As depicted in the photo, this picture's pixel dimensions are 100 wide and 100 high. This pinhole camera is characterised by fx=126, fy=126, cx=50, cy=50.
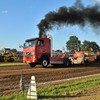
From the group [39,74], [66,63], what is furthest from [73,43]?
[39,74]

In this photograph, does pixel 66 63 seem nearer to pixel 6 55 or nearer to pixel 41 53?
pixel 41 53

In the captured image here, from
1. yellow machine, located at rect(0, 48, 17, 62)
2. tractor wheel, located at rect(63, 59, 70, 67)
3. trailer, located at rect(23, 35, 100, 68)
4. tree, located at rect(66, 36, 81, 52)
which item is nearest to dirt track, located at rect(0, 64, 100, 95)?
trailer, located at rect(23, 35, 100, 68)

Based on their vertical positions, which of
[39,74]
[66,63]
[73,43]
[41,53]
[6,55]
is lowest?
[39,74]

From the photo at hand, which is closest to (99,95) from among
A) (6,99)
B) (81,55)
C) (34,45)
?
(6,99)

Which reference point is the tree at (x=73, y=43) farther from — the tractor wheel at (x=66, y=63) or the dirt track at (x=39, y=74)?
the dirt track at (x=39, y=74)

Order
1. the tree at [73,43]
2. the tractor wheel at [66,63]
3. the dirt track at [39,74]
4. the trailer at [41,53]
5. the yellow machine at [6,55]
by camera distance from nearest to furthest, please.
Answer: the dirt track at [39,74]
the trailer at [41,53]
the tractor wheel at [66,63]
the yellow machine at [6,55]
the tree at [73,43]

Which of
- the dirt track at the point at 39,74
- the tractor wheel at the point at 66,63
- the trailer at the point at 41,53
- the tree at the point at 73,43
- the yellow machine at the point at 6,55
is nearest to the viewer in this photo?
the dirt track at the point at 39,74

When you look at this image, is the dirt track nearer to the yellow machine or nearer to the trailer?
the trailer

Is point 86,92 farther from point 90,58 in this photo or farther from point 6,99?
point 90,58

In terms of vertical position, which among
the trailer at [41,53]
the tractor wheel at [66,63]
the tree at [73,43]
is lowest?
the tractor wheel at [66,63]

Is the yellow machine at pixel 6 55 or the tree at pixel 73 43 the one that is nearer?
the yellow machine at pixel 6 55

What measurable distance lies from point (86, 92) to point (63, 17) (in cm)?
1241

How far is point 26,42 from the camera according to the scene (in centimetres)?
1252

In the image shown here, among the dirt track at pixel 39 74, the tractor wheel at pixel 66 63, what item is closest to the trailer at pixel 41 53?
the tractor wheel at pixel 66 63
